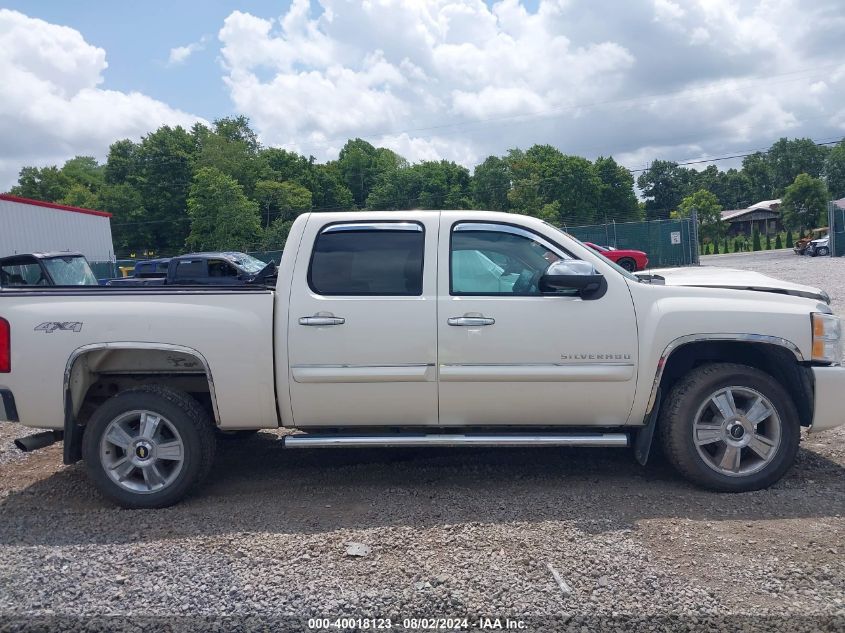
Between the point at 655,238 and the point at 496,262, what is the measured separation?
2767cm

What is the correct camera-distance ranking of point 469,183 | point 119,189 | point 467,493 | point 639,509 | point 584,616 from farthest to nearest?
point 469,183, point 119,189, point 467,493, point 639,509, point 584,616

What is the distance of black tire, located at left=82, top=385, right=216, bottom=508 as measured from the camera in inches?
185

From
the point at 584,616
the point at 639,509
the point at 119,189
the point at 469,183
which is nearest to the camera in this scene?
the point at 584,616

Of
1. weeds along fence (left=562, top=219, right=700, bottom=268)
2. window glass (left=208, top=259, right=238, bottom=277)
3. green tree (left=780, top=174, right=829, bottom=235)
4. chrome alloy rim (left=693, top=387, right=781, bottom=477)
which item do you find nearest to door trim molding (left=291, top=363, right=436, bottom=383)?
chrome alloy rim (left=693, top=387, right=781, bottom=477)

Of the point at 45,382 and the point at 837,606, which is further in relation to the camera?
the point at 45,382

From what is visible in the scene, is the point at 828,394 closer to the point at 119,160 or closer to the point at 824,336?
the point at 824,336

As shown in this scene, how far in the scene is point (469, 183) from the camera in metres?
76.2

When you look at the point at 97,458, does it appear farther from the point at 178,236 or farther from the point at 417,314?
the point at 178,236

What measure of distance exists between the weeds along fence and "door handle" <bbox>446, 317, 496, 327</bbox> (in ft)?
87.0

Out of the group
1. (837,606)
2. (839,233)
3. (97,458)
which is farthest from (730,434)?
(839,233)

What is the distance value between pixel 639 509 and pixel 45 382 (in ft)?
12.6

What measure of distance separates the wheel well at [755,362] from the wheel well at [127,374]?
3.09 m

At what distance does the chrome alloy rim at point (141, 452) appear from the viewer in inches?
185

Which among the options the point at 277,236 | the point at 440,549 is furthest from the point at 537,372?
the point at 277,236
